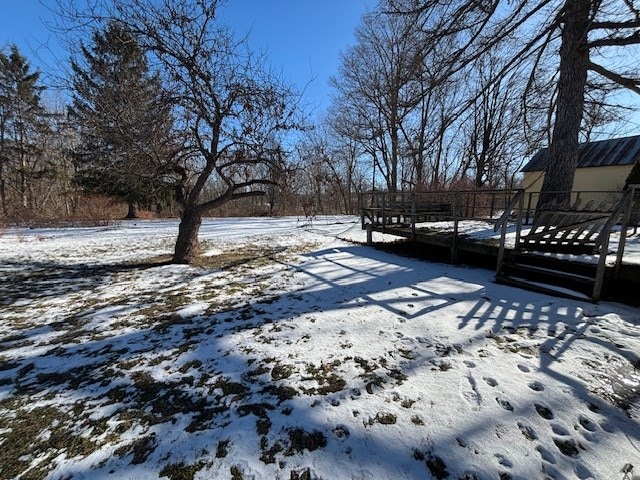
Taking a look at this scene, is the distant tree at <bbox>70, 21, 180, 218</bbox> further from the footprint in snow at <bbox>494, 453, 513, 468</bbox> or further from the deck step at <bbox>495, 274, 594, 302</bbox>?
the deck step at <bbox>495, 274, 594, 302</bbox>

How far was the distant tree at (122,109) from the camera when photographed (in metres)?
5.14

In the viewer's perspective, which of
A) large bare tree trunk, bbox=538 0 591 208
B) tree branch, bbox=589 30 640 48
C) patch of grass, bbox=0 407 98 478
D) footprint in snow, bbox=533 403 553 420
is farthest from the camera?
large bare tree trunk, bbox=538 0 591 208

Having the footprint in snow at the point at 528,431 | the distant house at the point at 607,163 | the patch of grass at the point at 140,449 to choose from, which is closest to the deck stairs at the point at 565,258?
the footprint in snow at the point at 528,431

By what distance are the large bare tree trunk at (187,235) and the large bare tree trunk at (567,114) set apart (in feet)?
29.5

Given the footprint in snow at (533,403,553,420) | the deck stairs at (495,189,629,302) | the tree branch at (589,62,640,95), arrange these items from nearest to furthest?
1. the footprint in snow at (533,403,553,420)
2. the deck stairs at (495,189,629,302)
3. the tree branch at (589,62,640,95)

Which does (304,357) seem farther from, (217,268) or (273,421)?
(217,268)

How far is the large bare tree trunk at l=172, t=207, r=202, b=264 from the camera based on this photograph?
22.8 feet

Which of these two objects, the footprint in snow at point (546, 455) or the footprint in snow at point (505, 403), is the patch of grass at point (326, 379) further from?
the footprint in snow at point (546, 455)

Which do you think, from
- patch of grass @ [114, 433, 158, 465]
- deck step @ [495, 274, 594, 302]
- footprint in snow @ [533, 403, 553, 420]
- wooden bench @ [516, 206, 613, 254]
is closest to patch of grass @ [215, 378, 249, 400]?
patch of grass @ [114, 433, 158, 465]

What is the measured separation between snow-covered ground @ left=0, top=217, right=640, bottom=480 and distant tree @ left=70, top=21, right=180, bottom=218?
271cm

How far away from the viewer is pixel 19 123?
18312 mm

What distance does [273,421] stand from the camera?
1999 mm

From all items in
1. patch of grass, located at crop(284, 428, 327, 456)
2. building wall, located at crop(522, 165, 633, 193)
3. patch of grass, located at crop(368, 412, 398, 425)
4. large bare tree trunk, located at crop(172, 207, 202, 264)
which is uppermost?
building wall, located at crop(522, 165, 633, 193)

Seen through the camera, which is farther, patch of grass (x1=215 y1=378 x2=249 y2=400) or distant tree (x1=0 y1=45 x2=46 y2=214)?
distant tree (x1=0 y1=45 x2=46 y2=214)
